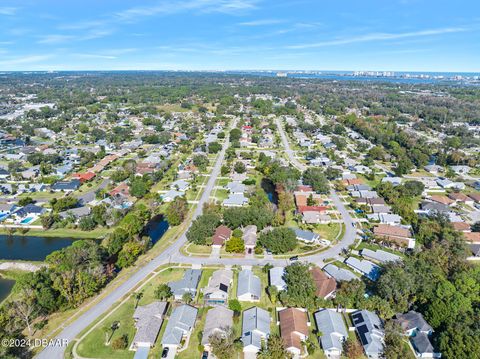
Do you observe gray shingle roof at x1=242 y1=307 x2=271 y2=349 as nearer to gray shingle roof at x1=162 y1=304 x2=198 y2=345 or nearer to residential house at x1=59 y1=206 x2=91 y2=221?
gray shingle roof at x1=162 y1=304 x2=198 y2=345

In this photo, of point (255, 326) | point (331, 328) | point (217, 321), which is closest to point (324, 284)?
point (331, 328)

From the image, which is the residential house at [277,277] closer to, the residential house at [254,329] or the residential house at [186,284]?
the residential house at [254,329]

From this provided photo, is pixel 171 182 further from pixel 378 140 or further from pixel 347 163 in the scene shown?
pixel 378 140

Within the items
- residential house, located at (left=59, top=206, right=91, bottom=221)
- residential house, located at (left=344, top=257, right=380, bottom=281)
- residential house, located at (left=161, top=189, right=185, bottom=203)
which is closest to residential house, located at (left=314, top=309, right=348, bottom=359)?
residential house, located at (left=344, top=257, right=380, bottom=281)

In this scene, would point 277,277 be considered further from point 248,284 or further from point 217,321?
point 217,321

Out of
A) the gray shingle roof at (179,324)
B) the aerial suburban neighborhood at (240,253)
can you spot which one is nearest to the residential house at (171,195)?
the aerial suburban neighborhood at (240,253)
